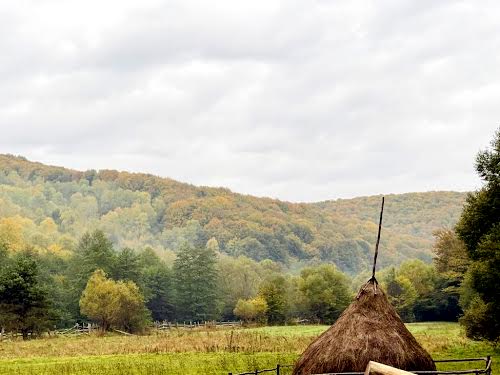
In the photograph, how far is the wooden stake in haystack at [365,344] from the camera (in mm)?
24062

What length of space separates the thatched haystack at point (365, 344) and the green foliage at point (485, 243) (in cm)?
1309

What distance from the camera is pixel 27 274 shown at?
2724 inches

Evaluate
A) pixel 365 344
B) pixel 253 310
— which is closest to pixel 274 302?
pixel 253 310

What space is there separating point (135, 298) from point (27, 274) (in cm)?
1531

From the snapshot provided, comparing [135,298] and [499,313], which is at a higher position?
[499,313]

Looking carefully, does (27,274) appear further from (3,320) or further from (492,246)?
(492,246)

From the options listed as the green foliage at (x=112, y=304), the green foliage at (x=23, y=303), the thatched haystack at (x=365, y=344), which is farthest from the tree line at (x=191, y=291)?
the thatched haystack at (x=365, y=344)

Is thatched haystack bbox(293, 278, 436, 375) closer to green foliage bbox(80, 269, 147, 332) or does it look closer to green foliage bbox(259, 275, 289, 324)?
green foliage bbox(80, 269, 147, 332)

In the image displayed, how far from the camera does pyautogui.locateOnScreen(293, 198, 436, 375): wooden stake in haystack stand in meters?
24.1

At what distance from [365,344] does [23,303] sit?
52343 mm

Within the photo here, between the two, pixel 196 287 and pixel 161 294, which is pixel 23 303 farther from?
pixel 196 287

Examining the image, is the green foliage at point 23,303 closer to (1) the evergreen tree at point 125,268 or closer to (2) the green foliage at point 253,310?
(1) the evergreen tree at point 125,268

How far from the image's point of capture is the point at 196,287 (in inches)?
4171

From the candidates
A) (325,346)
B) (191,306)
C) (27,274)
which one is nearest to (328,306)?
(191,306)
